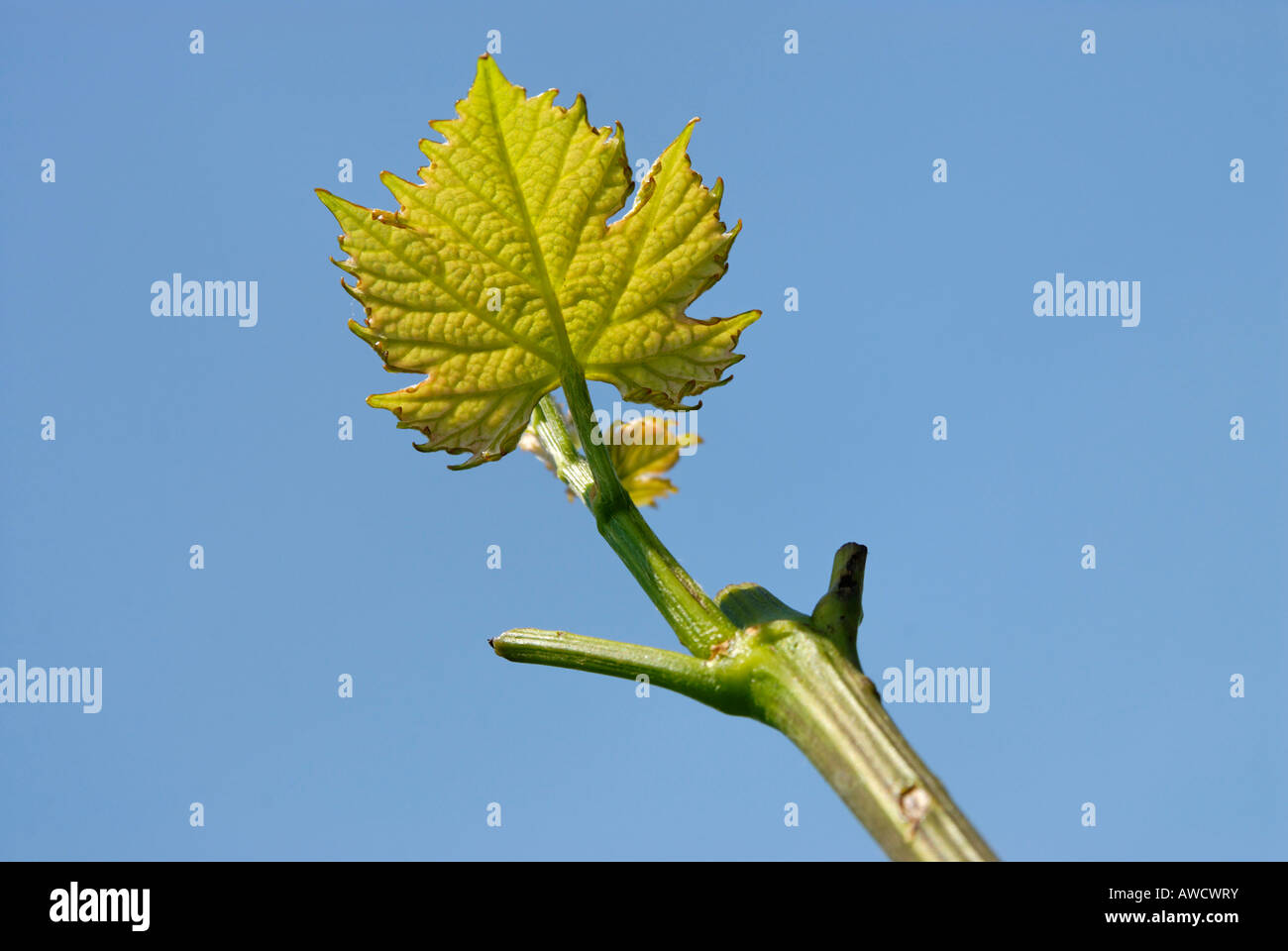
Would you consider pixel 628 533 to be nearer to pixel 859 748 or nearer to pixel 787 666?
pixel 787 666

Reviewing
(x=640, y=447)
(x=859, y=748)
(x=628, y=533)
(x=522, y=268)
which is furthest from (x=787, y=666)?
(x=640, y=447)

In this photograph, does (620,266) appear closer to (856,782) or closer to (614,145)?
(614,145)

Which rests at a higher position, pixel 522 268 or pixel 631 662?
pixel 522 268

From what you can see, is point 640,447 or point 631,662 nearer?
point 631,662

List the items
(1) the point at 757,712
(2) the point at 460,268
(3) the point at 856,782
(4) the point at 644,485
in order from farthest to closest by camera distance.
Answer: (4) the point at 644,485 < (2) the point at 460,268 < (1) the point at 757,712 < (3) the point at 856,782

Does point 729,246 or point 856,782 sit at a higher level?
point 729,246

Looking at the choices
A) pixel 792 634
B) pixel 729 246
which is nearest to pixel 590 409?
pixel 729 246
